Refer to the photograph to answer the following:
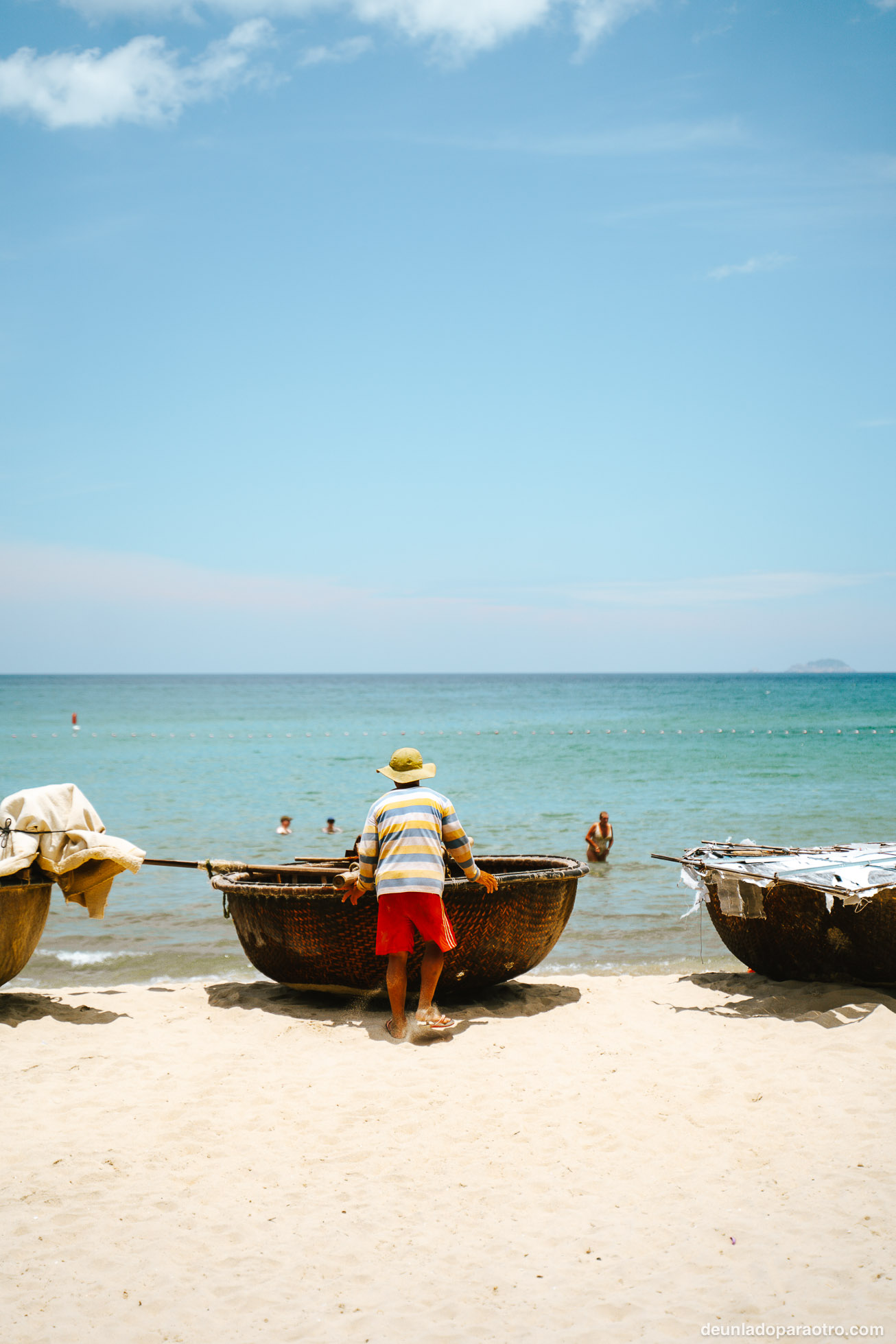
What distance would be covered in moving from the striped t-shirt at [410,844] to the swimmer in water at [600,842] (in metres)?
8.44

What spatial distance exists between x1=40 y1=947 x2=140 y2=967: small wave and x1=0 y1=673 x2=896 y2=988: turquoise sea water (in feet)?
0.11

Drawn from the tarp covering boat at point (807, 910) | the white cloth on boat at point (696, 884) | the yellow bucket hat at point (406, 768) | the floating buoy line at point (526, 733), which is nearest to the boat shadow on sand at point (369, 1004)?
the white cloth on boat at point (696, 884)

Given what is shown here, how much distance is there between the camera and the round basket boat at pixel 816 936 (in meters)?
6.90

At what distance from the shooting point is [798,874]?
22.6 feet

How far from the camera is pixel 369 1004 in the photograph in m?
7.23

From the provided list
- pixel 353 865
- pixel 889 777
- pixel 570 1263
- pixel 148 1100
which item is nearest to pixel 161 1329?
pixel 570 1263

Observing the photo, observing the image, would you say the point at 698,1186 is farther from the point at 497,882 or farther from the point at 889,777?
the point at 889,777

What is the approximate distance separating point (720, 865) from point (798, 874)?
0.55 m

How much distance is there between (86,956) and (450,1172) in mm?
6758

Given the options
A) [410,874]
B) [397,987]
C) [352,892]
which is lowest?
[397,987]

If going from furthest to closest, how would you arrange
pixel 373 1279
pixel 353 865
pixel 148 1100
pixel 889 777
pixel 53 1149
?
pixel 889 777 → pixel 353 865 → pixel 148 1100 → pixel 53 1149 → pixel 373 1279

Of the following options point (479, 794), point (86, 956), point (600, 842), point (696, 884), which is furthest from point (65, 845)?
point (479, 794)

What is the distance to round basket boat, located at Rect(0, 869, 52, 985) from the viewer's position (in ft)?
21.2

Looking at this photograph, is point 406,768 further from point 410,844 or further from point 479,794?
point 479,794
